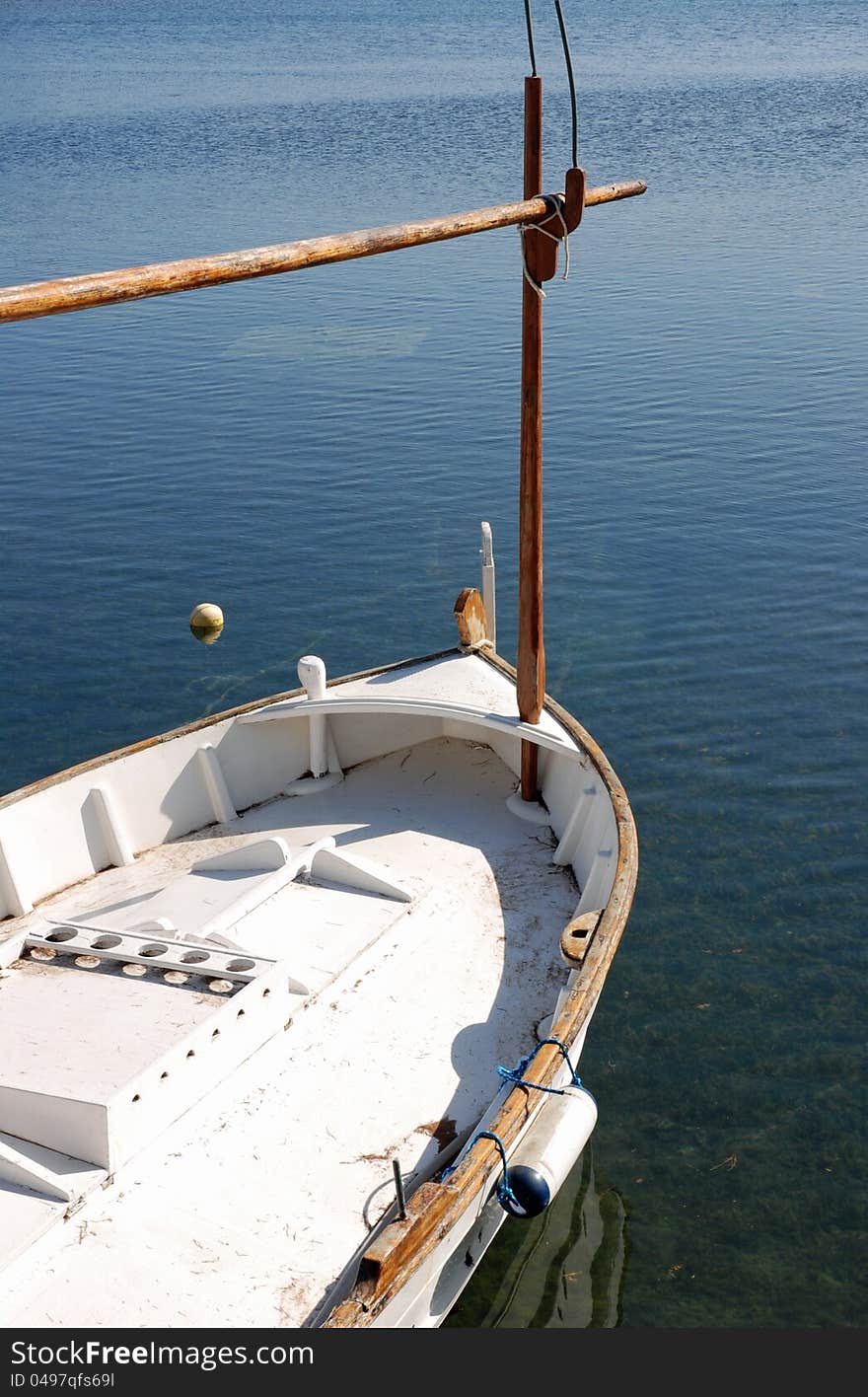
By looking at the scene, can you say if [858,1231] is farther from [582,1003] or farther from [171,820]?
[171,820]

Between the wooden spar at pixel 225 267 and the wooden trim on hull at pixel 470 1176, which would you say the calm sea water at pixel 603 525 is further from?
the wooden spar at pixel 225 267

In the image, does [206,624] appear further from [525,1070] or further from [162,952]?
[525,1070]

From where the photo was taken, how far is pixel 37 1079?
713cm

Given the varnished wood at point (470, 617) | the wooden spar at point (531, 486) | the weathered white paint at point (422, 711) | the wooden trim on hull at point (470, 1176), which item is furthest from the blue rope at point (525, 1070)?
the varnished wood at point (470, 617)

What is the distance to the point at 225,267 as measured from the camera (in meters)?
7.22

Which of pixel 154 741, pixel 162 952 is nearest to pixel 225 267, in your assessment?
pixel 162 952

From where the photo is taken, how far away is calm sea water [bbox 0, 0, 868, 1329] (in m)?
9.53

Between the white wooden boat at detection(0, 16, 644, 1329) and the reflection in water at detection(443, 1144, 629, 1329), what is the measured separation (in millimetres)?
995

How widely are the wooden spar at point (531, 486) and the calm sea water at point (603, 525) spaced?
8.99ft

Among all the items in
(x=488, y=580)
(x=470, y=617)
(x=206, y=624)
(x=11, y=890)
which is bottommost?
(x=11, y=890)

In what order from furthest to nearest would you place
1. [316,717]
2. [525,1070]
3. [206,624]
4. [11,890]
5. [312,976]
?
[206,624], [316,717], [11,890], [312,976], [525,1070]

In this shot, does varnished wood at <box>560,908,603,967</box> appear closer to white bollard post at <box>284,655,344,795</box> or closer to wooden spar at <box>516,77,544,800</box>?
wooden spar at <box>516,77,544,800</box>

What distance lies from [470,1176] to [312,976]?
235 centimetres

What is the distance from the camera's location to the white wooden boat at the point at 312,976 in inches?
265
